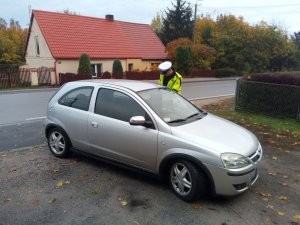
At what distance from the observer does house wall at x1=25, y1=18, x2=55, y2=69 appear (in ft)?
91.7

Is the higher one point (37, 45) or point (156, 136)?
point (37, 45)

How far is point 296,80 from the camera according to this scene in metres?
10.1

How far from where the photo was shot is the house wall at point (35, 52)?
27.9m

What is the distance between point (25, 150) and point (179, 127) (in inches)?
155

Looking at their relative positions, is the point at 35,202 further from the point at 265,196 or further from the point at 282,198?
the point at 282,198

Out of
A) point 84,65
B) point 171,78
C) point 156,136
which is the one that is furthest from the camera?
point 84,65

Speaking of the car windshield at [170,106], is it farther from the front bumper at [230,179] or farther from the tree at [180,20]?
the tree at [180,20]

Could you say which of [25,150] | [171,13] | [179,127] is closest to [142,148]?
[179,127]

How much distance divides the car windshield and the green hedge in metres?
5.52

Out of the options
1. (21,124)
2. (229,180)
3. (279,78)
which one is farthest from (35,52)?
(229,180)

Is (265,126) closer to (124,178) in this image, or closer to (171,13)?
(124,178)

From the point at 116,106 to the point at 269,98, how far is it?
23.2 ft

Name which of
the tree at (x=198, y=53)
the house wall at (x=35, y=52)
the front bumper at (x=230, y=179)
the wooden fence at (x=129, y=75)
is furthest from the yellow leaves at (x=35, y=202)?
the tree at (x=198, y=53)

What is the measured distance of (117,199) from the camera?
15.5 feet
